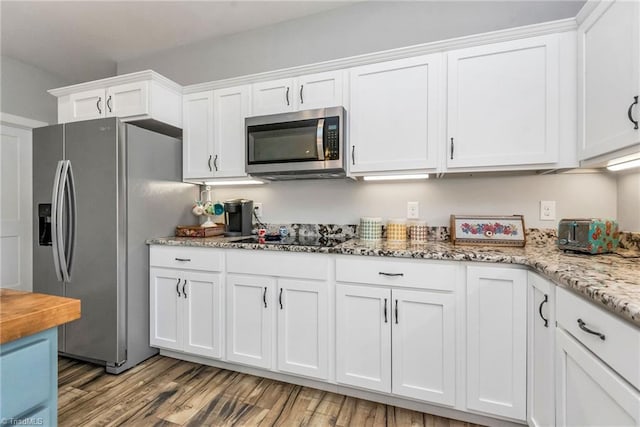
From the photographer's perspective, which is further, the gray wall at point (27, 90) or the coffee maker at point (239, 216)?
the gray wall at point (27, 90)

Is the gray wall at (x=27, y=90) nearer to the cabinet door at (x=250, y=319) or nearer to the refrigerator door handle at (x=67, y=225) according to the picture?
the refrigerator door handle at (x=67, y=225)

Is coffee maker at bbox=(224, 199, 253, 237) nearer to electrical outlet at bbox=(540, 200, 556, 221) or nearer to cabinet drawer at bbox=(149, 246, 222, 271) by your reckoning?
cabinet drawer at bbox=(149, 246, 222, 271)

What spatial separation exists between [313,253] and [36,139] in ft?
7.56

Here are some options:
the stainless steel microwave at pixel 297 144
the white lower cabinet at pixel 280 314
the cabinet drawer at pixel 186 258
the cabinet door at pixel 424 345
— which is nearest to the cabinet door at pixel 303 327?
the white lower cabinet at pixel 280 314

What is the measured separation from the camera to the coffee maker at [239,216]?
2.52 metres

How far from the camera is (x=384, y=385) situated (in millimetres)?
1670

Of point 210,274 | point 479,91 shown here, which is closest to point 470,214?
point 479,91

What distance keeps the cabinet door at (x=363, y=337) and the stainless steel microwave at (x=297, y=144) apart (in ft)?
2.67

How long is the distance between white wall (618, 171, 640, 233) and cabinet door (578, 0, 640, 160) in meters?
0.35

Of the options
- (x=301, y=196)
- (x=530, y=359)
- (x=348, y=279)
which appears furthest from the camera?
(x=301, y=196)

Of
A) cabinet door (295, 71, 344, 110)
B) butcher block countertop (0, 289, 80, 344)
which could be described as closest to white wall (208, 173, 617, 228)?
cabinet door (295, 71, 344, 110)

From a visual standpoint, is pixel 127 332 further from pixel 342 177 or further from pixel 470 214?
pixel 470 214

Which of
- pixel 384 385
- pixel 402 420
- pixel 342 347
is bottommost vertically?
pixel 402 420

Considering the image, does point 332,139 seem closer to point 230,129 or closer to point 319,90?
point 319,90
